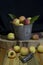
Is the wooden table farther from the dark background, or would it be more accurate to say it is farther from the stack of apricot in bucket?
the dark background

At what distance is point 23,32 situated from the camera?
4.40 feet

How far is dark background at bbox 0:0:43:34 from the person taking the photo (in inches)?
61.8

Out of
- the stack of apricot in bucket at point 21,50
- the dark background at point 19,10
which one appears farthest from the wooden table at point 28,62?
the dark background at point 19,10

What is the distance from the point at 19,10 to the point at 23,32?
354mm

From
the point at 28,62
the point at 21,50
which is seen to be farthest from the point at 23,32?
the point at 28,62

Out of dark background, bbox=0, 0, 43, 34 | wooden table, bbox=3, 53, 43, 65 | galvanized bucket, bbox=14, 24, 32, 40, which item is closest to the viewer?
wooden table, bbox=3, 53, 43, 65

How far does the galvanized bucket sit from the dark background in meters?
0.19

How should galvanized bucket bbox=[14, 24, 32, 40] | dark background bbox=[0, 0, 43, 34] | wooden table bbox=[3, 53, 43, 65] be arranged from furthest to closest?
dark background bbox=[0, 0, 43, 34]
galvanized bucket bbox=[14, 24, 32, 40]
wooden table bbox=[3, 53, 43, 65]

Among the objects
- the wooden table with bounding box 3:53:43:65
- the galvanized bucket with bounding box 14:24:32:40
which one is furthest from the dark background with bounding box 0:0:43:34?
Answer: the wooden table with bounding box 3:53:43:65

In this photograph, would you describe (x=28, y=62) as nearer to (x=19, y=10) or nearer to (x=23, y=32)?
(x=23, y=32)

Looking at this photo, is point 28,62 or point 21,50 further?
point 21,50

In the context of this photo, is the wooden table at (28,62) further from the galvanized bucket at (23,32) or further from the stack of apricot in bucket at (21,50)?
the galvanized bucket at (23,32)

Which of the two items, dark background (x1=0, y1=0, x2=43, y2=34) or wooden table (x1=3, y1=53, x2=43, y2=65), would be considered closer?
wooden table (x1=3, y1=53, x2=43, y2=65)

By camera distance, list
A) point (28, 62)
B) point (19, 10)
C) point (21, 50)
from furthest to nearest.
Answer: point (19, 10) → point (21, 50) → point (28, 62)
